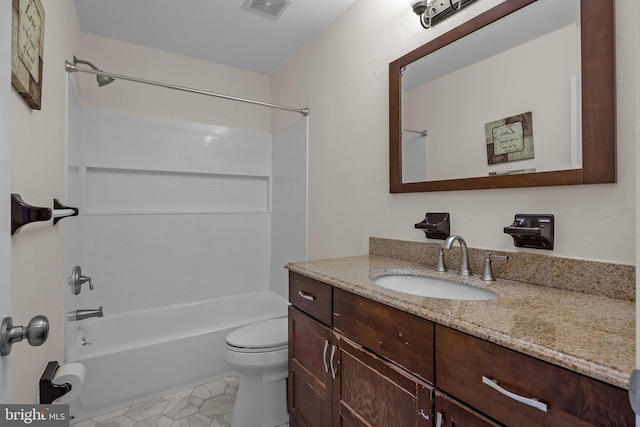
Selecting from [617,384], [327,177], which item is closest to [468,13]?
[327,177]

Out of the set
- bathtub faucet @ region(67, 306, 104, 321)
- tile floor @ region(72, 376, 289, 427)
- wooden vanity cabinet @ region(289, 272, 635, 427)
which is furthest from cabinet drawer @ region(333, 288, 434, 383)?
bathtub faucet @ region(67, 306, 104, 321)

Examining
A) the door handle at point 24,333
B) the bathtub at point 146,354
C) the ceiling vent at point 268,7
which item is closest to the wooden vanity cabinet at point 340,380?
the door handle at point 24,333

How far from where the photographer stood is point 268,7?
1.96 metres

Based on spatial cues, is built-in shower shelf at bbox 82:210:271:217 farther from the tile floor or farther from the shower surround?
the tile floor

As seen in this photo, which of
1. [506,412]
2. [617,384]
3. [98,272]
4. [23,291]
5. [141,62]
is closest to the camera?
[617,384]

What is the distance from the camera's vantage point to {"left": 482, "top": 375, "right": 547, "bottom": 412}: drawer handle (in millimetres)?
598

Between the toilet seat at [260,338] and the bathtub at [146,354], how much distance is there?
1.44 feet

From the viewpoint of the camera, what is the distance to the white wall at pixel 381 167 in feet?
3.01

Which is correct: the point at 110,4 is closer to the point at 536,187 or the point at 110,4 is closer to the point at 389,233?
the point at 389,233

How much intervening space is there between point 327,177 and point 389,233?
2.29 ft

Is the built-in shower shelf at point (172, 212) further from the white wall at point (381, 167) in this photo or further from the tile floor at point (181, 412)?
the tile floor at point (181, 412)

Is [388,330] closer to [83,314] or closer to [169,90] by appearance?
[83,314]

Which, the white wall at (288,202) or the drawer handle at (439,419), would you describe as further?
the white wall at (288,202)

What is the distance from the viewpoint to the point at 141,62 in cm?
248
